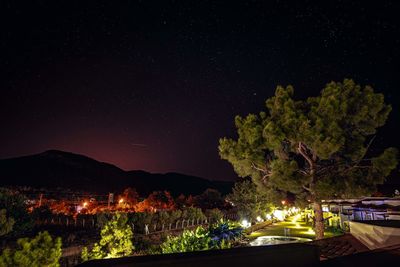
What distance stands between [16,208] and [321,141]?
43.9 ft

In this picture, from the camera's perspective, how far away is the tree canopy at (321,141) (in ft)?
34.9

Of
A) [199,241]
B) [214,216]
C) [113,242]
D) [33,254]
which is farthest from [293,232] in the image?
[33,254]

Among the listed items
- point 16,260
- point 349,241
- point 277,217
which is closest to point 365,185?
point 349,241

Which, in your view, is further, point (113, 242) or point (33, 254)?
point (113, 242)

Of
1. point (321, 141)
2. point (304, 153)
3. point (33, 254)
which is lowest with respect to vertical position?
point (33, 254)

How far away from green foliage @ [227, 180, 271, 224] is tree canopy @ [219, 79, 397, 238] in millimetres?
11471

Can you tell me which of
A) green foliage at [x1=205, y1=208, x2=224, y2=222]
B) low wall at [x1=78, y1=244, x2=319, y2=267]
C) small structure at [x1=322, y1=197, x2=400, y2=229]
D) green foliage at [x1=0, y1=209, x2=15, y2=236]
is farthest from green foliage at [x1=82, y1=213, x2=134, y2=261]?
green foliage at [x1=205, y1=208, x2=224, y2=222]

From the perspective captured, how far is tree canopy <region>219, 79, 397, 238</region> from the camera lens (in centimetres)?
1062

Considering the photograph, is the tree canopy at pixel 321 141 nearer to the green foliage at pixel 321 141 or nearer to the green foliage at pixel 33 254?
the green foliage at pixel 321 141

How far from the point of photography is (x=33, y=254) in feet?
22.5

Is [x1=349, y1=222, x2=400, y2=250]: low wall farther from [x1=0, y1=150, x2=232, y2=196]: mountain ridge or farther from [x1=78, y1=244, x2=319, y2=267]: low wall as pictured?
[x1=0, y1=150, x2=232, y2=196]: mountain ridge

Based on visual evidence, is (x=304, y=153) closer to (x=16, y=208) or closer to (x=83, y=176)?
(x=16, y=208)

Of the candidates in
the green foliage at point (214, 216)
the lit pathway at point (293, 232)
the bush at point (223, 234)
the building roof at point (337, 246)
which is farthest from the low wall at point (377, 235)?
the green foliage at point (214, 216)

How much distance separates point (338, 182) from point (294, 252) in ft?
26.6
